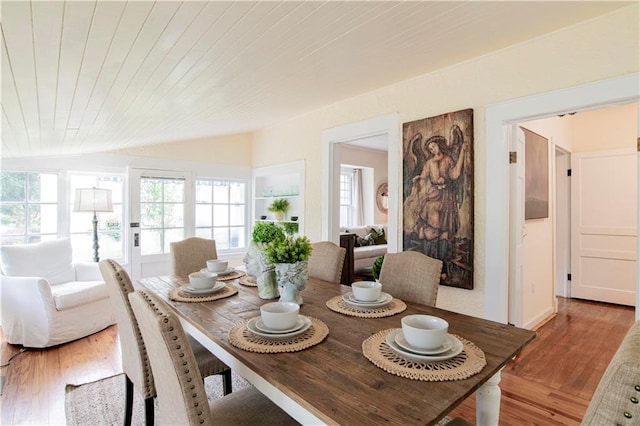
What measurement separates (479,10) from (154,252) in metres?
4.42

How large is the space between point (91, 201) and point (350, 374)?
3806 mm

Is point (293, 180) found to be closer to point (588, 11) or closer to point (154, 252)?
point (154, 252)

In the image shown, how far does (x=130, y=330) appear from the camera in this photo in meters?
1.54

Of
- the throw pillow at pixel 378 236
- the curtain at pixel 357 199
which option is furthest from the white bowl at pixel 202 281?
the curtain at pixel 357 199

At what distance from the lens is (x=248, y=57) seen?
1936 millimetres

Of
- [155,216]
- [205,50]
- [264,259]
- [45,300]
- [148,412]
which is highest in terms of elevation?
[205,50]

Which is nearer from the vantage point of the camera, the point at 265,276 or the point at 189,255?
the point at 265,276

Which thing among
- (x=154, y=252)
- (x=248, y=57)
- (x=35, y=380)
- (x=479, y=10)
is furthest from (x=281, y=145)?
(x=35, y=380)

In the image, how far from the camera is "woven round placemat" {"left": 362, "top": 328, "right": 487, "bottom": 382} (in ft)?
3.09

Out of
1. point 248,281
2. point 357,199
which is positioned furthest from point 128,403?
point 357,199

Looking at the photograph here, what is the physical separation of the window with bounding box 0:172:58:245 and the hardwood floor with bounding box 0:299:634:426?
48.4 inches

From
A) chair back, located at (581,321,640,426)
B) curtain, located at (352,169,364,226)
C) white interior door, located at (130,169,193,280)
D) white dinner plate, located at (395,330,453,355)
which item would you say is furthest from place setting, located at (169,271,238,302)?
curtain, located at (352,169,364,226)

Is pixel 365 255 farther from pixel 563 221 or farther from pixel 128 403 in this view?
pixel 128 403

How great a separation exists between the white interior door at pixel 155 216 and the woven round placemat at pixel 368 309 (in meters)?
3.53
